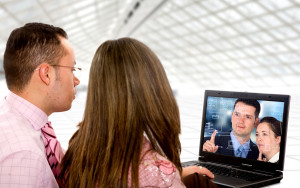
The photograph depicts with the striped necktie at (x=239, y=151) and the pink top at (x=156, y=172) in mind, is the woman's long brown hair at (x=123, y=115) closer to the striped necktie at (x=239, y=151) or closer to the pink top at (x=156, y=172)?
the pink top at (x=156, y=172)

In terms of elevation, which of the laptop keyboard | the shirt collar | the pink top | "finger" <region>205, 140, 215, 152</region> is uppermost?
the shirt collar

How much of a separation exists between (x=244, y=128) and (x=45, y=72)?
1275mm

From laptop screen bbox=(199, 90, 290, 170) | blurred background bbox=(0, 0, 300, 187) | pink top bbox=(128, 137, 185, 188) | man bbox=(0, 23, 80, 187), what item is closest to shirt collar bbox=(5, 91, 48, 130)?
man bbox=(0, 23, 80, 187)

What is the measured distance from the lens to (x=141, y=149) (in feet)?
4.49

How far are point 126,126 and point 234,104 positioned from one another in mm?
1161

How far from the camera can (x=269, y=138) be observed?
83.0 inches

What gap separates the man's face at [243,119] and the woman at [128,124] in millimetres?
890

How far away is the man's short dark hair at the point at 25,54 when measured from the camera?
5.62 ft

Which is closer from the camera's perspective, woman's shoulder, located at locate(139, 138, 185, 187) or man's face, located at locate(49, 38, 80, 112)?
woman's shoulder, located at locate(139, 138, 185, 187)

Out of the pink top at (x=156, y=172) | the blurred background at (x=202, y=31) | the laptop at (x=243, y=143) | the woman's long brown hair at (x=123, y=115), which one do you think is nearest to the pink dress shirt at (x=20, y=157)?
the woman's long brown hair at (x=123, y=115)

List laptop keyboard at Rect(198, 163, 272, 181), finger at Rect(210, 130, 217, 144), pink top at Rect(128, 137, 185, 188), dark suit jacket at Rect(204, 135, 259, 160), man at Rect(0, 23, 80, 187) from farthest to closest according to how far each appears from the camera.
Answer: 1. finger at Rect(210, 130, 217, 144)
2. dark suit jacket at Rect(204, 135, 259, 160)
3. laptop keyboard at Rect(198, 163, 272, 181)
4. man at Rect(0, 23, 80, 187)
5. pink top at Rect(128, 137, 185, 188)

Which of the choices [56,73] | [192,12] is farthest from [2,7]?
[56,73]

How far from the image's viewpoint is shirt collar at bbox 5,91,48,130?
170 centimetres

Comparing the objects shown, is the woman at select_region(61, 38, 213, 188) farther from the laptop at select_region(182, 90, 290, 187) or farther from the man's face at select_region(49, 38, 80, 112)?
the laptop at select_region(182, 90, 290, 187)
